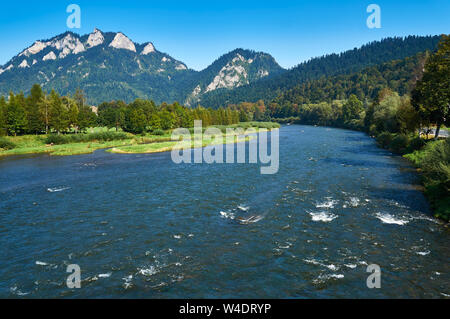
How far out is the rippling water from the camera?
663 inches

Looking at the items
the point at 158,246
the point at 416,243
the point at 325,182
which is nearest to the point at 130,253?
the point at 158,246

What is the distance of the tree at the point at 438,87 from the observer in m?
42.1

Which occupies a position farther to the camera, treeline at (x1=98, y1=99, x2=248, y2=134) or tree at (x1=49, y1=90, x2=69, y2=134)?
treeline at (x1=98, y1=99, x2=248, y2=134)

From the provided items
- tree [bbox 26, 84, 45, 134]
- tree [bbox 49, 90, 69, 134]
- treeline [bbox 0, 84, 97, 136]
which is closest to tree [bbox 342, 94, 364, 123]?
treeline [bbox 0, 84, 97, 136]

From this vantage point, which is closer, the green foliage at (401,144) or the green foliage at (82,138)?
the green foliage at (401,144)

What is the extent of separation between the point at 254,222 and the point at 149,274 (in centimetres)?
1167

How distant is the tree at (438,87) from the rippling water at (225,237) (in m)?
12.1

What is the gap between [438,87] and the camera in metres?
43.4

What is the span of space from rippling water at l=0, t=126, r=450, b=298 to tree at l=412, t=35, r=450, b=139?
1215 centimetres

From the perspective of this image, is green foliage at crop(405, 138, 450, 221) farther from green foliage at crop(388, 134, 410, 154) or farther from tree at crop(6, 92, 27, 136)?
tree at crop(6, 92, 27, 136)

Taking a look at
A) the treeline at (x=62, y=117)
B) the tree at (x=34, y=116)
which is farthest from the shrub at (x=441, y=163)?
the tree at (x=34, y=116)

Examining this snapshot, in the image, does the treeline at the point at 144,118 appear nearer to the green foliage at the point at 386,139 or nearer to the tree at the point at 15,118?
the tree at the point at 15,118

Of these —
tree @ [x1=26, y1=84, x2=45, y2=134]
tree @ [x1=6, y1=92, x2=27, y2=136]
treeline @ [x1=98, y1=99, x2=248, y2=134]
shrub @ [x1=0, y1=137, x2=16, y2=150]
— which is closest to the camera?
shrub @ [x1=0, y1=137, x2=16, y2=150]
